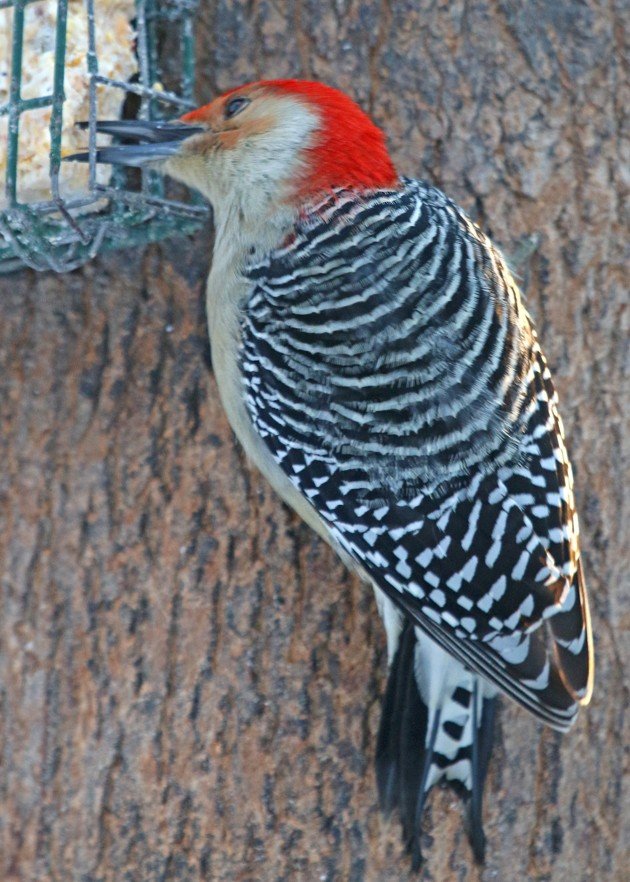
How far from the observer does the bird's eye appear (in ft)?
9.71

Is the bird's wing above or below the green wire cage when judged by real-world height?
below

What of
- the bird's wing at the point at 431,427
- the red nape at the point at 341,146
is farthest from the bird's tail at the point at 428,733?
the red nape at the point at 341,146

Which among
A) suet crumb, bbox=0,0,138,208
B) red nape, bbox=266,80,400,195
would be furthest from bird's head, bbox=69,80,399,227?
suet crumb, bbox=0,0,138,208

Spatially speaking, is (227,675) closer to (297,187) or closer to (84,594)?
(84,594)

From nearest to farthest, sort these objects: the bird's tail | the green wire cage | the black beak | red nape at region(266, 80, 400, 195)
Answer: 1. the green wire cage
2. the black beak
3. red nape at region(266, 80, 400, 195)
4. the bird's tail

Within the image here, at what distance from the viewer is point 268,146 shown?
3.07 m

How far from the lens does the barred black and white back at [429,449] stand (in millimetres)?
2812

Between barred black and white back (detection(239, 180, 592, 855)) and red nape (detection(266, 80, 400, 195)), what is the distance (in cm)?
5

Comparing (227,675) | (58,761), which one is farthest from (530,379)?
(58,761)

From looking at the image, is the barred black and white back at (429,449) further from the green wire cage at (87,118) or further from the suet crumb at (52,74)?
the suet crumb at (52,74)

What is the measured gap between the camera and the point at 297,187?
307cm

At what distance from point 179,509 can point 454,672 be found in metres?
0.82

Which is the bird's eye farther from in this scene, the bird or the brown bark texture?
the brown bark texture

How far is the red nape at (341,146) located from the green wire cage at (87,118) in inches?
12.1
